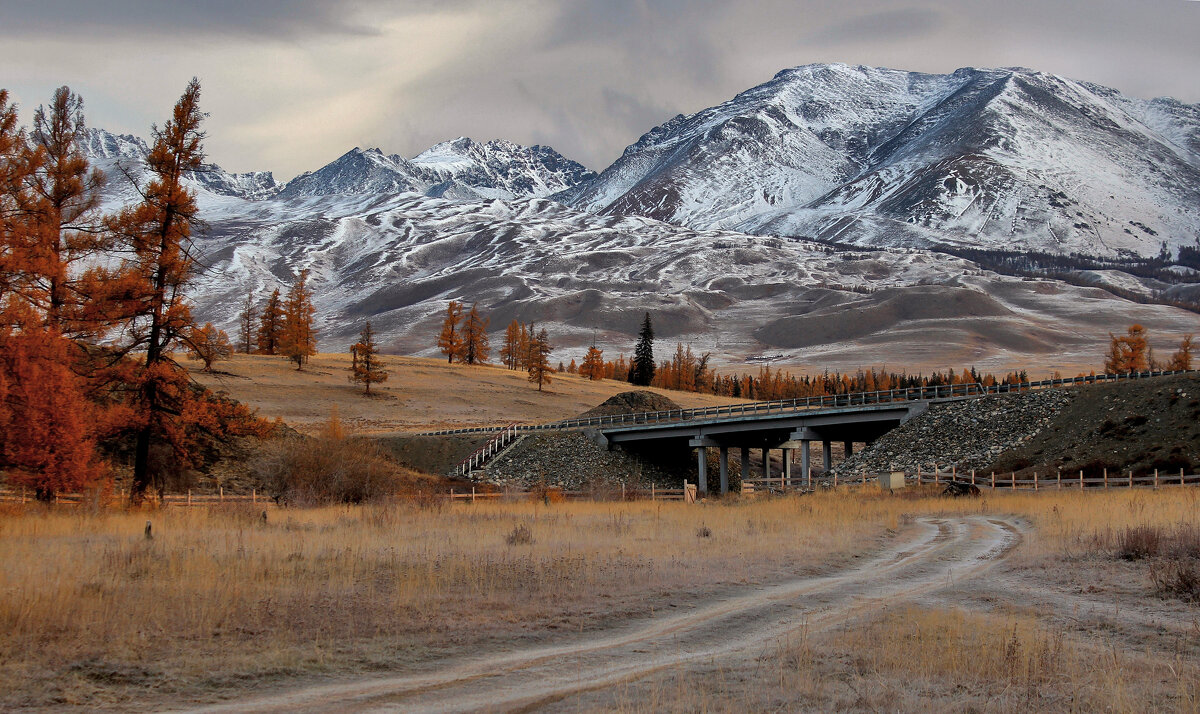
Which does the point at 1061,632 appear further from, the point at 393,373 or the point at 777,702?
the point at 393,373

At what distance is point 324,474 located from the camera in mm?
36000

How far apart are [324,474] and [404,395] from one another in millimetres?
77887

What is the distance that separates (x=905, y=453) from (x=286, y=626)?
2207 inches

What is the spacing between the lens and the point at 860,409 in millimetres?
67812

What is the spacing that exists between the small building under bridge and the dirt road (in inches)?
1817

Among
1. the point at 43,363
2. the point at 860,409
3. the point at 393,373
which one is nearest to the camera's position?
the point at 43,363

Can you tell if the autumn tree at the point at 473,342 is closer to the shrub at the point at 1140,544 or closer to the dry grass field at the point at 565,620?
the dry grass field at the point at 565,620

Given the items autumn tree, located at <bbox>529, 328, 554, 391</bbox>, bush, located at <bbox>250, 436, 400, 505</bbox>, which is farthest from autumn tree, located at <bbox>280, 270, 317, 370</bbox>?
bush, located at <bbox>250, 436, 400, 505</bbox>

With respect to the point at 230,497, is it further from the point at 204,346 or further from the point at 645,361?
the point at 645,361

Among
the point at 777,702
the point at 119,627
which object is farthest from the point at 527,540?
the point at 777,702

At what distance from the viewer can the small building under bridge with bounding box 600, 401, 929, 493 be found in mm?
67938

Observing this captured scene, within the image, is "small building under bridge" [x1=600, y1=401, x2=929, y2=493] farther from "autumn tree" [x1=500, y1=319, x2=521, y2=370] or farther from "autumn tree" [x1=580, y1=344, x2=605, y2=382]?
"autumn tree" [x1=500, y1=319, x2=521, y2=370]

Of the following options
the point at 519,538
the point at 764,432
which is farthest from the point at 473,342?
the point at 519,538

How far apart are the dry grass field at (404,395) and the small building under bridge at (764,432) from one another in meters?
25.0
